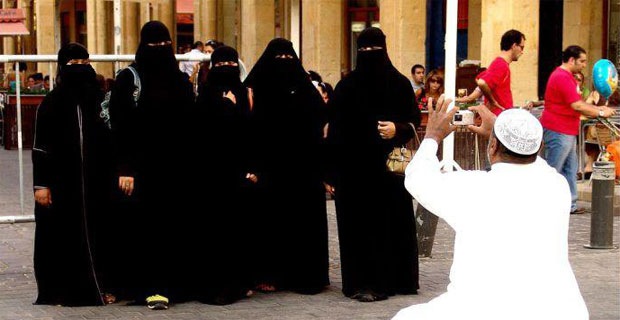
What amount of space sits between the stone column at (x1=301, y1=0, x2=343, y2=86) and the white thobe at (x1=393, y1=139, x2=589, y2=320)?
76.7 feet

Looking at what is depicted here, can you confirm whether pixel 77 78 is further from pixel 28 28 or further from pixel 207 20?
pixel 28 28

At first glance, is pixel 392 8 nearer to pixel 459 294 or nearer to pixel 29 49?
pixel 459 294

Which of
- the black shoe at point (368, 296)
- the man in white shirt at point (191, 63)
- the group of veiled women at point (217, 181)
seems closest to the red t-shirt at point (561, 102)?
the man in white shirt at point (191, 63)

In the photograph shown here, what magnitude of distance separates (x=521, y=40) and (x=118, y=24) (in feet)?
25.6

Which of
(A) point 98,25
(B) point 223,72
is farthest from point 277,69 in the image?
(A) point 98,25

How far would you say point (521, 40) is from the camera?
44.4ft

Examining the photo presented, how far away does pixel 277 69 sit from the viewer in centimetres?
973

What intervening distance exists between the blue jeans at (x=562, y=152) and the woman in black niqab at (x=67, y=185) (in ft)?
20.8

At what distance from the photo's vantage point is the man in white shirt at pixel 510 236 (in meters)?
4.80

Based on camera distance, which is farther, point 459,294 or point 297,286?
point 297,286

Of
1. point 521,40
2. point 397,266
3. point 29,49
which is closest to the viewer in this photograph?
point 397,266

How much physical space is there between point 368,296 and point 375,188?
30.2 inches

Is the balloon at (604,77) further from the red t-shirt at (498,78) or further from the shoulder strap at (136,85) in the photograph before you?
the shoulder strap at (136,85)

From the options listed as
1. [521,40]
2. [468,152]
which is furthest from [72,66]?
[468,152]
